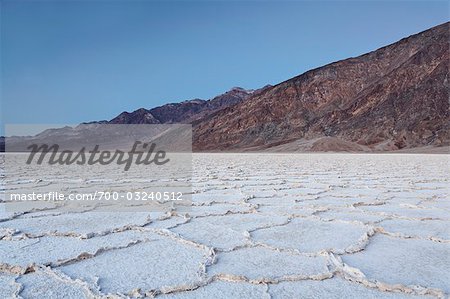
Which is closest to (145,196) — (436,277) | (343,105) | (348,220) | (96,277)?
(348,220)

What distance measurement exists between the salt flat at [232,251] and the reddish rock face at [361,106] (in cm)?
3218

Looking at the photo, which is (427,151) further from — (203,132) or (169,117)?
(169,117)

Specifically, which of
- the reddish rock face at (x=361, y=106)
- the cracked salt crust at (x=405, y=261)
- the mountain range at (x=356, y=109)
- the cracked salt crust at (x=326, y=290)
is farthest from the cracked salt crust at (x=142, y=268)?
the reddish rock face at (x=361, y=106)

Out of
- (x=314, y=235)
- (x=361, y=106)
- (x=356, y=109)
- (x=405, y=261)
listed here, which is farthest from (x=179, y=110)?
(x=405, y=261)

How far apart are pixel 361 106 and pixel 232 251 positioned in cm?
4084

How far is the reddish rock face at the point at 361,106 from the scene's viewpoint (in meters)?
36.6

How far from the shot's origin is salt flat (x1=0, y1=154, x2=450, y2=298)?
2090 mm

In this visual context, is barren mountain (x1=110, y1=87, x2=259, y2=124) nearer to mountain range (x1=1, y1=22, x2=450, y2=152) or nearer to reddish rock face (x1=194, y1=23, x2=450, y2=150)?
mountain range (x1=1, y1=22, x2=450, y2=152)

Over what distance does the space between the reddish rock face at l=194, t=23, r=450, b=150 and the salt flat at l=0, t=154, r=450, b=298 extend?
3218cm

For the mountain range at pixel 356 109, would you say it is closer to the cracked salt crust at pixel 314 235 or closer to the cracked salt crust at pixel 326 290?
the cracked salt crust at pixel 314 235

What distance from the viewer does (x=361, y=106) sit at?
41.5m

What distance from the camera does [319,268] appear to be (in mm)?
2406

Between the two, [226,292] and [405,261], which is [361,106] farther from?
[226,292]

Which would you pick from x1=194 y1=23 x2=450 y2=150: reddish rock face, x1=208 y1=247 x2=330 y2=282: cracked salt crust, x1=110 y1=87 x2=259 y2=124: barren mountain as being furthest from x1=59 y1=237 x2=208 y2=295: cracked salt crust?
x1=110 y1=87 x2=259 y2=124: barren mountain
